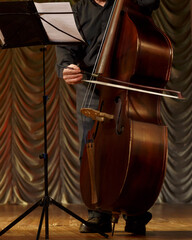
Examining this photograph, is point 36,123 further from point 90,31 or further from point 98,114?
point 98,114

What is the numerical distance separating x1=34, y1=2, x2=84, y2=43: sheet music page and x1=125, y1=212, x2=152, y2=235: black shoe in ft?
2.65

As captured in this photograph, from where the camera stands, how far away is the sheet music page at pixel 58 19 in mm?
1583

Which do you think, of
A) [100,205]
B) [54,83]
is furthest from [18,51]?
[100,205]

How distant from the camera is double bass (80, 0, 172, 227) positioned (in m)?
1.53

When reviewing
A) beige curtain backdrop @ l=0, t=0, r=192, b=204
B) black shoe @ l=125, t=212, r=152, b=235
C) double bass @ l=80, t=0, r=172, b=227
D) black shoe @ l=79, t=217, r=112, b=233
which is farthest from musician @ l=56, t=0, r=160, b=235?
beige curtain backdrop @ l=0, t=0, r=192, b=204

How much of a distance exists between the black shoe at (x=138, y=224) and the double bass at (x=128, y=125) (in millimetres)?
222

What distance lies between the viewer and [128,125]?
1541mm

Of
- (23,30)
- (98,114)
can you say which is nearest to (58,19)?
(23,30)

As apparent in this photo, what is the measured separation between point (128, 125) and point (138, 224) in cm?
52

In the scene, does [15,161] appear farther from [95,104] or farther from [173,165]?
[95,104]

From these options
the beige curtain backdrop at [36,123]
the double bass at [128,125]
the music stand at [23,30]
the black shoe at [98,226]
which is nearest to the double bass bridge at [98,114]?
the double bass at [128,125]

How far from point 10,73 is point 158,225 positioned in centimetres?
279

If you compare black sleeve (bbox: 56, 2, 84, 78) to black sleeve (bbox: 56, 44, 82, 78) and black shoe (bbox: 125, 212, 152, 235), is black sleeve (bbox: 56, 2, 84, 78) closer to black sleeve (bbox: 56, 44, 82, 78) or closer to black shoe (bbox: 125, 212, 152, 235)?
black sleeve (bbox: 56, 44, 82, 78)

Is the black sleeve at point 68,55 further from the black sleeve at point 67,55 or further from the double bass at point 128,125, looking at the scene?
the double bass at point 128,125
